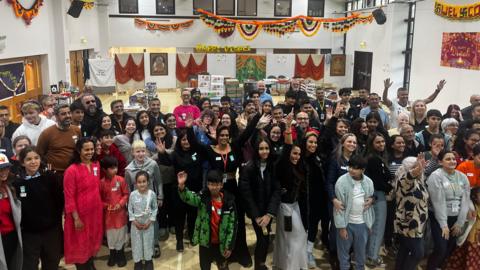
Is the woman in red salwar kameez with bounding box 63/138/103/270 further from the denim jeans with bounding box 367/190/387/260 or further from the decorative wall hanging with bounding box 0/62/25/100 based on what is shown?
the decorative wall hanging with bounding box 0/62/25/100

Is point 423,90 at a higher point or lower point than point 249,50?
lower

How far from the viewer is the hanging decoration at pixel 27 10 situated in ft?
34.0

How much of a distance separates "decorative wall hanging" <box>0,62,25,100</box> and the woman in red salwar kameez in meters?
7.36

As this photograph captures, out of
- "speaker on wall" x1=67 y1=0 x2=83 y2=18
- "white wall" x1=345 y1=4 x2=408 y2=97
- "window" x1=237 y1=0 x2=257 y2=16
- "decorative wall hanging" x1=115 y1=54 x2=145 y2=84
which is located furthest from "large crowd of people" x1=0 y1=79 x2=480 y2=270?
"window" x1=237 y1=0 x2=257 y2=16

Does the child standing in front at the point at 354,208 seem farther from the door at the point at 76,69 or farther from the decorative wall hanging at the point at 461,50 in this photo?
the door at the point at 76,69

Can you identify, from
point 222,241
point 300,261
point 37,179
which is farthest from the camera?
point 300,261

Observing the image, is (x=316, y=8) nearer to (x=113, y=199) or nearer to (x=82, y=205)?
(x=113, y=199)

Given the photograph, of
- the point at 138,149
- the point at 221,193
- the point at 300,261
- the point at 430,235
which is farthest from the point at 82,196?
the point at 430,235

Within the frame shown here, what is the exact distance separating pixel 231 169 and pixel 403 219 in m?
1.83

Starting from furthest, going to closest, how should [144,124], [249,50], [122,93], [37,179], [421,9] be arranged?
1. [249,50]
2. [122,93]
3. [421,9]
4. [144,124]
5. [37,179]

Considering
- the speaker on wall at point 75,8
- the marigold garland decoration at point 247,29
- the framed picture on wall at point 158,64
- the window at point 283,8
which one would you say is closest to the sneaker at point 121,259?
the speaker on wall at point 75,8

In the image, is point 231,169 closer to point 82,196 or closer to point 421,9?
point 82,196

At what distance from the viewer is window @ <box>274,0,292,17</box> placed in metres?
22.8

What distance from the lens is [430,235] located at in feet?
13.2
